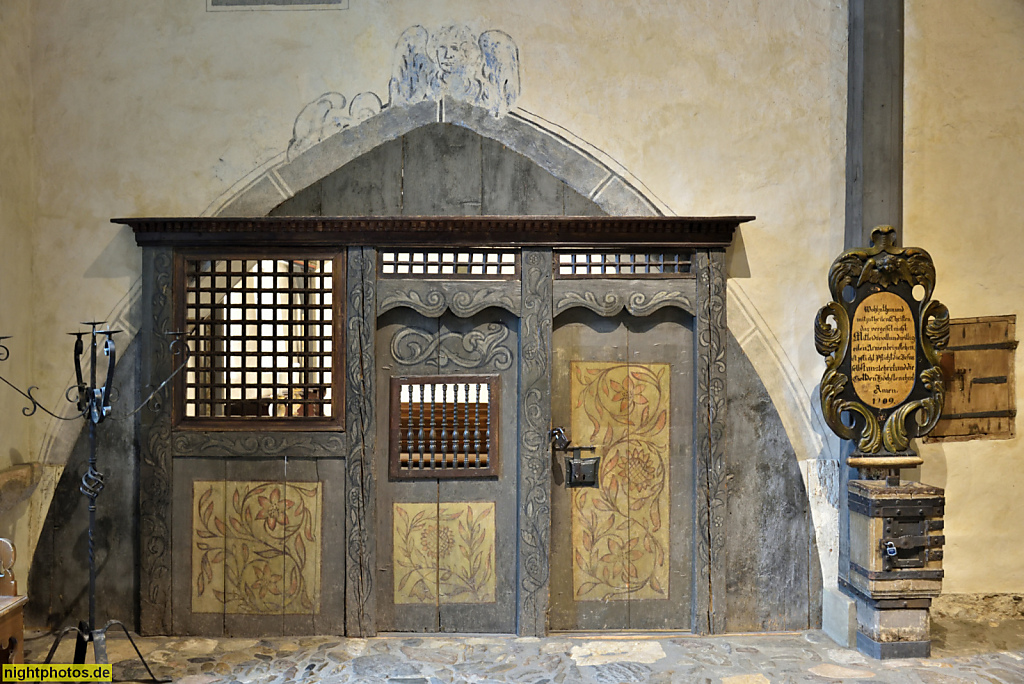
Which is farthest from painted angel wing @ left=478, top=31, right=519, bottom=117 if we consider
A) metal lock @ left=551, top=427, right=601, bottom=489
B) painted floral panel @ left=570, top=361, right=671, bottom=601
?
metal lock @ left=551, top=427, right=601, bottom=489

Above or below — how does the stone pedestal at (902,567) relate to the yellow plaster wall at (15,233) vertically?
below

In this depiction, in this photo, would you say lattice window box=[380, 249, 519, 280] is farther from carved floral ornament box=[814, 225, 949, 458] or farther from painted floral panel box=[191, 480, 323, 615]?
carved floral ornament box=[814, 225, 949, 458]

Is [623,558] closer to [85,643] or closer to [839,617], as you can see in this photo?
[839,617]

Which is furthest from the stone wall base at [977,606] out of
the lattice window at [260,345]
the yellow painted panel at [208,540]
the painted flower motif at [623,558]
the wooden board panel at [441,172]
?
the yellow painted panel at [208,540]

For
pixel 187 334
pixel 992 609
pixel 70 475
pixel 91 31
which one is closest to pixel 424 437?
pixel 187 334

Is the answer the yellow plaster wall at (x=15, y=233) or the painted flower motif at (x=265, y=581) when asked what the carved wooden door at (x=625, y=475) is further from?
the yellow plaster wall at (x=15, y=233)

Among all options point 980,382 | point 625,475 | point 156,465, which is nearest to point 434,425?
point 625,475

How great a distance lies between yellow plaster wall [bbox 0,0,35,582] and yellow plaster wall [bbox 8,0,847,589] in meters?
0.05

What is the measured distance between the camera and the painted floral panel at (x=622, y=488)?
3979mm

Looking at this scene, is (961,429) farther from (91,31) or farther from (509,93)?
(91,31)

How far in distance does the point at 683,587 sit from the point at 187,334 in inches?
117

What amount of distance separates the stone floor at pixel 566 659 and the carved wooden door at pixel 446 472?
0.64 ft

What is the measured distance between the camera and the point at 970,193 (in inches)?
159

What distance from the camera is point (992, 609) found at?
13.4 feet
